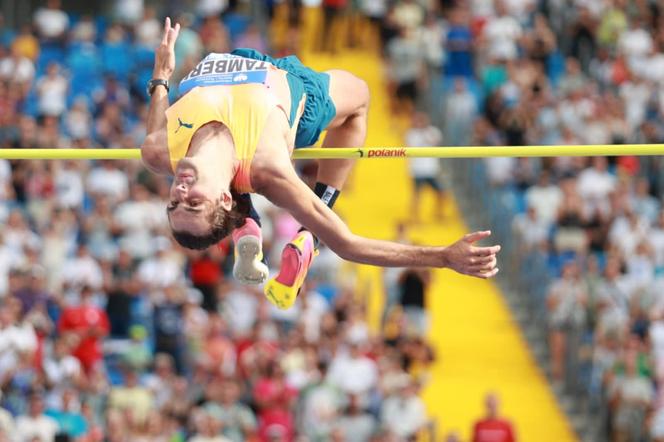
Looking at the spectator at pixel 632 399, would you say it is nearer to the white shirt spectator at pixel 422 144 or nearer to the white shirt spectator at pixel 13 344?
the white shirt spectator at pixel 422 144

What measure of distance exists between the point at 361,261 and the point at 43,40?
12801mm

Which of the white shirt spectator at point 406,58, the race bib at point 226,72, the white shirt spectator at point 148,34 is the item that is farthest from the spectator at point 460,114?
the race bib at point 226,72

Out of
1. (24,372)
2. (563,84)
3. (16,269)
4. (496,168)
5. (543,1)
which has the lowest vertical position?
(24,372)

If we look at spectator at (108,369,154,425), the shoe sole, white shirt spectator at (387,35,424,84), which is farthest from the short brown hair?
white shirt spectator at (387,35,424,84)

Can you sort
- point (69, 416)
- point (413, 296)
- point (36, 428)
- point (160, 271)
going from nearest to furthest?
1. point (36, 428)
2. point (69, 416)
3. point (160, 271)
4. point (413, 296)

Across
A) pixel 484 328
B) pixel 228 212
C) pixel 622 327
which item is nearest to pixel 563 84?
pixel 484 328

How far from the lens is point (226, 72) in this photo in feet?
30.8

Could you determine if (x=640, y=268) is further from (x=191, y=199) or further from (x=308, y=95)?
(x=191, y=199)

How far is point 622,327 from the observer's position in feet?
54.6

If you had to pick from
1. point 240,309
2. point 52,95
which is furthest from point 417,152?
point 52,95

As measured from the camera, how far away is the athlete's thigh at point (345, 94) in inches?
393

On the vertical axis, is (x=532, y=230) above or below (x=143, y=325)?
above

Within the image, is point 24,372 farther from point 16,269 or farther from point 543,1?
point 543,1

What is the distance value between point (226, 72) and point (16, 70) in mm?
10839
